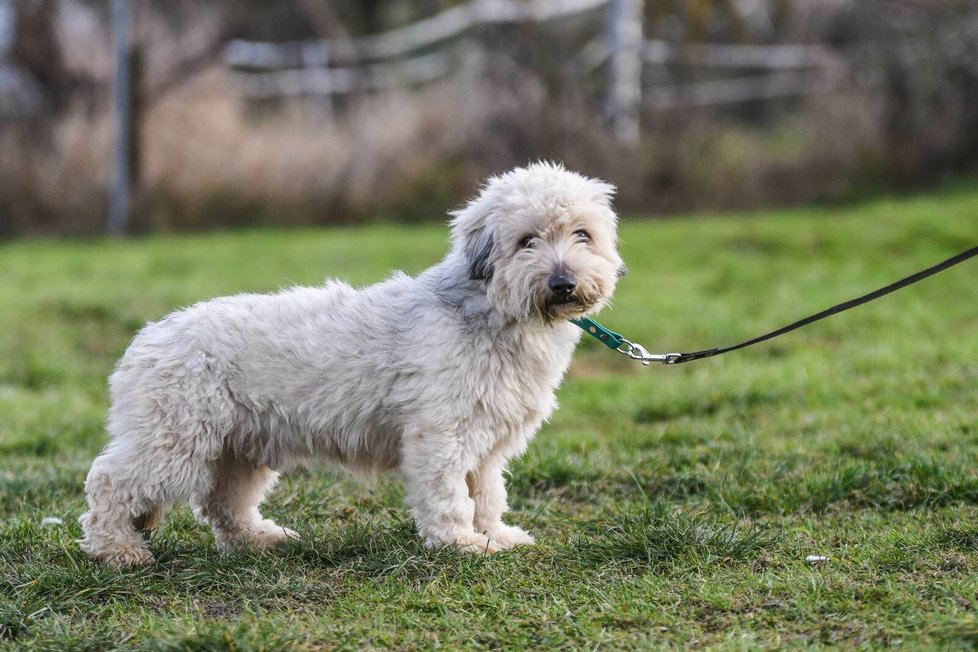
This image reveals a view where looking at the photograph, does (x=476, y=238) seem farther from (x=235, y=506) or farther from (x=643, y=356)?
(x=235, y=506)

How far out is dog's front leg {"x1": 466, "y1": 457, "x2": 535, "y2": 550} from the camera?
5277 mm

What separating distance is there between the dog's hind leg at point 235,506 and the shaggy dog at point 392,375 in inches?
2.6

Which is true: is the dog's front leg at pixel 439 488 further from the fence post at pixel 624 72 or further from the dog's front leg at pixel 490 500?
the fence post at pixel 624 72

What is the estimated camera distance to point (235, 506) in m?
5.34

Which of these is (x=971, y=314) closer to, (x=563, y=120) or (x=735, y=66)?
(x=563, y=120)

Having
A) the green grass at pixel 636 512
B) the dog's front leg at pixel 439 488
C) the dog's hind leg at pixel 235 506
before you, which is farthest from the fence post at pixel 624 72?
the dog's front leg at pixel 439 488

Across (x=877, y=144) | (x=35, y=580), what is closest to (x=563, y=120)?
(x=877, y=144)

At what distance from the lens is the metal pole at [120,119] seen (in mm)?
15016

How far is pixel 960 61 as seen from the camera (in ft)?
48.9

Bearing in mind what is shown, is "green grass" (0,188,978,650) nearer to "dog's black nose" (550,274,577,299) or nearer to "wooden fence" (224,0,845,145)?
"dog's black nose" (550,274,577,299)

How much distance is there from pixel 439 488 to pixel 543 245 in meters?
1.12

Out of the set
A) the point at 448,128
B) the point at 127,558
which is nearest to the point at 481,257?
the point at 127,558

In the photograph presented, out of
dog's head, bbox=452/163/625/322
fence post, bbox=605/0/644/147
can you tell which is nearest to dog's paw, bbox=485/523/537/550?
dog's head, bbox=452/163/625/322

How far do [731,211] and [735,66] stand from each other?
13.3 feet
